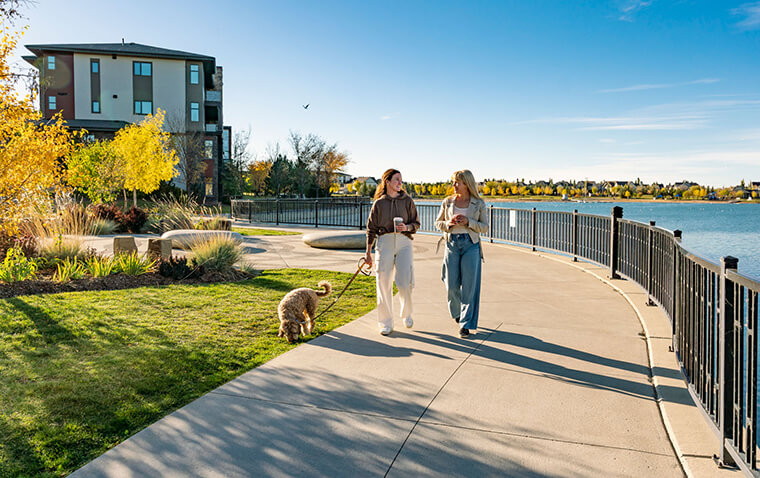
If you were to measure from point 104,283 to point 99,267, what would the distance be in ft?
2.06

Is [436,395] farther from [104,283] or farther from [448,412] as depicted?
[104,283]

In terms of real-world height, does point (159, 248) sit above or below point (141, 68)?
below

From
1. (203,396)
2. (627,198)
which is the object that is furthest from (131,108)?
(627,198)

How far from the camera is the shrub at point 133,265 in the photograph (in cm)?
1056

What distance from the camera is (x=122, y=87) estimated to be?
163ft

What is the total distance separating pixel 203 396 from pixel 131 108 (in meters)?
51.5

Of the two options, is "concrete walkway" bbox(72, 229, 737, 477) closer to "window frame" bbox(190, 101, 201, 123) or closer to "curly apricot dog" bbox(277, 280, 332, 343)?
"curly apricot dog" bbox(277, 280, 332, 343)

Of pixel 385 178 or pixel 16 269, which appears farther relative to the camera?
pixel 16 269

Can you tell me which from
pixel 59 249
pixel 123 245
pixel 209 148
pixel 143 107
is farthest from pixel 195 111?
pixel 59 249

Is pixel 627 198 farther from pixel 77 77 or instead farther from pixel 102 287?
pixel 102 287

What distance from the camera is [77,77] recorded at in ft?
161

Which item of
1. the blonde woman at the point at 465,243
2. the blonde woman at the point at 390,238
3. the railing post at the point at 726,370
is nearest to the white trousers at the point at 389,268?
the blonde woman at the point at 390,238

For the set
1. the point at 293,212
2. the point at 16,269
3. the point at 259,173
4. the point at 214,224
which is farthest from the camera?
the point at 259,173

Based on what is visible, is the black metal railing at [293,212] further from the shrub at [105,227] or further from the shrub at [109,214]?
the shrub at [105,227]
